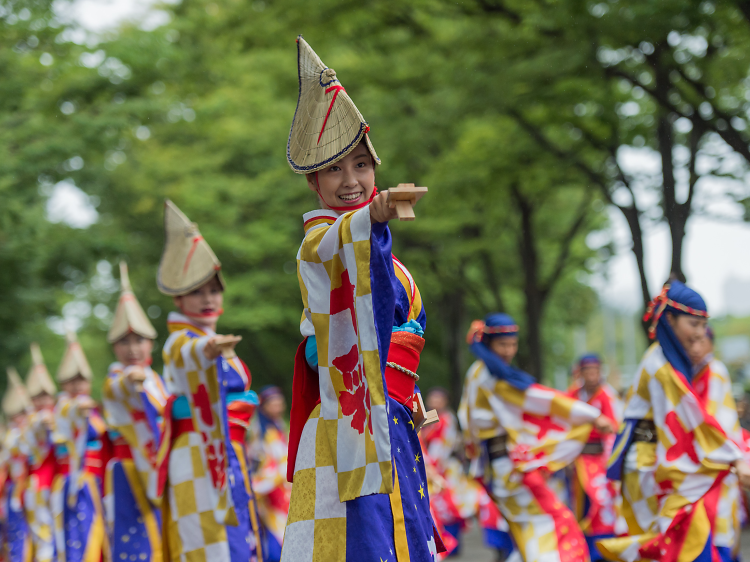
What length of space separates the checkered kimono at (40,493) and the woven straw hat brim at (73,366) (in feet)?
1.65

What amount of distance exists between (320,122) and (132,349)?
4476mm

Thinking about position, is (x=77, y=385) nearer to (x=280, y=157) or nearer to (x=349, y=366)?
(x=349, y=366)

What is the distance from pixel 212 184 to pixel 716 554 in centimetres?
1356

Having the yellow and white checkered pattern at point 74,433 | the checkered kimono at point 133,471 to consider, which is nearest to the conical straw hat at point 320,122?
the checkered kimono at point 133,471

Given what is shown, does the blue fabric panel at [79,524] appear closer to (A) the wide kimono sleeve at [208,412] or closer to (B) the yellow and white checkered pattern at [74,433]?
(B) the yellow and white checkered pattern at [74,433]

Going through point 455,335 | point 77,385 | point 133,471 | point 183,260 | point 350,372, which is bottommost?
point 455,335

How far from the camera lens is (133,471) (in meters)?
6.30

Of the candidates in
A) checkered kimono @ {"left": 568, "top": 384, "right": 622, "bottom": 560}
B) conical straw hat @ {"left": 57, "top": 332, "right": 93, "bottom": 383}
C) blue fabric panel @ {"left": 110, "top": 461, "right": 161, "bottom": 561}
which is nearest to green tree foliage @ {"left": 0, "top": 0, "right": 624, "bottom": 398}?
conical straw hat @ {"left": 57, "top": 332, "right": 93, "bottom": 383}

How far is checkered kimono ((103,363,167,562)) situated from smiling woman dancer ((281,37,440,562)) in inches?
131

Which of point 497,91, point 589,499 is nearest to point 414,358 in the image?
point 589,499

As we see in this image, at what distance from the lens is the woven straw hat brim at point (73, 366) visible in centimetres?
912

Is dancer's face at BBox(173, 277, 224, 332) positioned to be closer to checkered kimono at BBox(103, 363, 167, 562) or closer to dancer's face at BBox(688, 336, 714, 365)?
checkered kimono at BBox(103, 363, 167, 562)

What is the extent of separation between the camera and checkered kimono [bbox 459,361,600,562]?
6.28m

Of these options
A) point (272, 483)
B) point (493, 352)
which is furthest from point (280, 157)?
point (493, 352)
